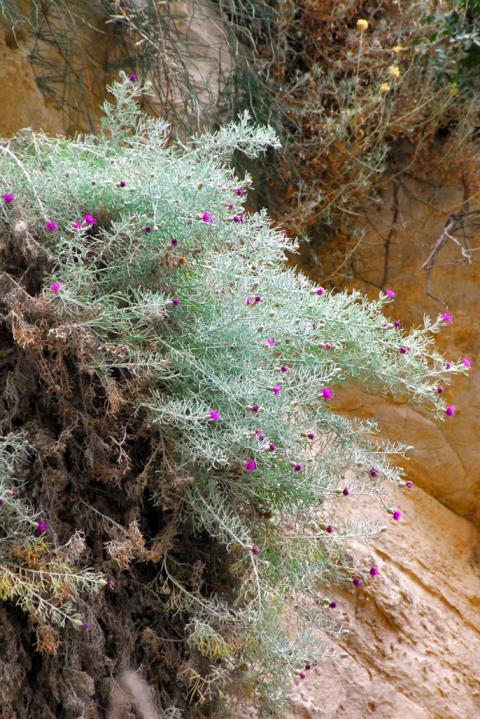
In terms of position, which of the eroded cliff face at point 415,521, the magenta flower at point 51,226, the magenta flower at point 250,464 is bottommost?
the magenta flower at point 250,464

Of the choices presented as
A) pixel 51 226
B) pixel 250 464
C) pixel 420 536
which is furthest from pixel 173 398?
pixel 420 536

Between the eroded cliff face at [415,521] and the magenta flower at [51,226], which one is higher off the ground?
the eroded cliff face at [415,521]

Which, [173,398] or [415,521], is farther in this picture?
[415,521]

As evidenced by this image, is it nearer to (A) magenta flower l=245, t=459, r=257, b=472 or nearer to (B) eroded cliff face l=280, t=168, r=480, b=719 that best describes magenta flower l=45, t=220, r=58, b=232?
(A) magenta flower l=245, t=459, r=257, b=472

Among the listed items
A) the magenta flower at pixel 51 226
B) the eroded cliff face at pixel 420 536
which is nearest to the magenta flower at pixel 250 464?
the magenta flower at pixel 51 226

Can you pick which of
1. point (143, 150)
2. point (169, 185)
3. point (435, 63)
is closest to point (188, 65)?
point (435, 63)

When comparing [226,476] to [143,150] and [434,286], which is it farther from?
[434,286]

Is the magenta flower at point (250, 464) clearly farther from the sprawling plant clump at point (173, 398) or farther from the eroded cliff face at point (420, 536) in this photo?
the eroded cliff face at point (420, 536)

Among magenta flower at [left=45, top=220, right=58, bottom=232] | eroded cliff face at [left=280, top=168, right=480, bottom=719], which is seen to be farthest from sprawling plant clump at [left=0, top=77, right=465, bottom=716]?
eroded cliff face at [left=280, top=168, right=480, bottom=719]

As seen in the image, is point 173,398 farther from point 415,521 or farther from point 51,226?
point 415,521

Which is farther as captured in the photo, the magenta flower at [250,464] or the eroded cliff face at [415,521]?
the eroded cliff face at [415,521]
